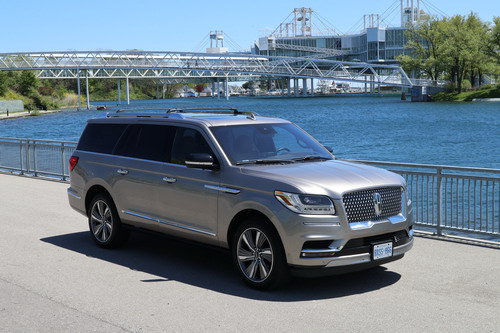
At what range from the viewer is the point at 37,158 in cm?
1927

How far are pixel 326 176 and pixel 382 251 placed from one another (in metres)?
0.97

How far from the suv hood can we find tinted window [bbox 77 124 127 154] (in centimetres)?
271

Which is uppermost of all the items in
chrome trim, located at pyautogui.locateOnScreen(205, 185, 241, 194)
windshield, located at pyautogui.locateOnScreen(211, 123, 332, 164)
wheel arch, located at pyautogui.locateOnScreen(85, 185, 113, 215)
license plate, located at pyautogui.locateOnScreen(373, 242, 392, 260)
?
windshield, located at pyautogui.locateOnScreen(211, 123, 332, 164)

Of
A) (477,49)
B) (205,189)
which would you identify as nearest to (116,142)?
(205,189)

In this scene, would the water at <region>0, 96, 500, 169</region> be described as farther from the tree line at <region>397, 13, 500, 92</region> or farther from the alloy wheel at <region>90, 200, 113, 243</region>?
the alloy wheel at <region>90, 200, 113, 243</region>

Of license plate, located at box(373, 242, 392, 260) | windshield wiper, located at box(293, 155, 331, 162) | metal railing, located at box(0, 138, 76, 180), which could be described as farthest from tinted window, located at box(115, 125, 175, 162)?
metal railing, located at box(0, 138, 76, 180)

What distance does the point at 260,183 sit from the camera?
24.2ft

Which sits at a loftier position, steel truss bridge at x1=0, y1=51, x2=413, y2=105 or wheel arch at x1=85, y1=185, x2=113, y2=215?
steel truss bridge at x1=0, y1=51, x2=413, y2=105

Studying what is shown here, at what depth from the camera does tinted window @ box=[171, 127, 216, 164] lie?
8.37 metres

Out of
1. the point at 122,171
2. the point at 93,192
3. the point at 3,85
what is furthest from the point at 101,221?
the point at 3,85

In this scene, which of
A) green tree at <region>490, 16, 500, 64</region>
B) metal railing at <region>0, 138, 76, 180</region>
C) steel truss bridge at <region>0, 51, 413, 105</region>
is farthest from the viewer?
steel truss bridge at <region>0, 51, 413, 105</region>

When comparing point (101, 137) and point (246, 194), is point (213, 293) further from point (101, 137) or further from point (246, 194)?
point (101, 137)

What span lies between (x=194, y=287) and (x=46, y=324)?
1.80 meters

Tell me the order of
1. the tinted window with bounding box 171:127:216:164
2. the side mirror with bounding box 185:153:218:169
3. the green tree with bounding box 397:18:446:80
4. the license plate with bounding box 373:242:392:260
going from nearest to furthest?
the license plate with bounding box 373:242:392:260 → the side mirror with bounding box 185:153:218:169 → the tinted window with bounding box 171:127:216:164 → the green tree with bounding box 397:18:446:80
